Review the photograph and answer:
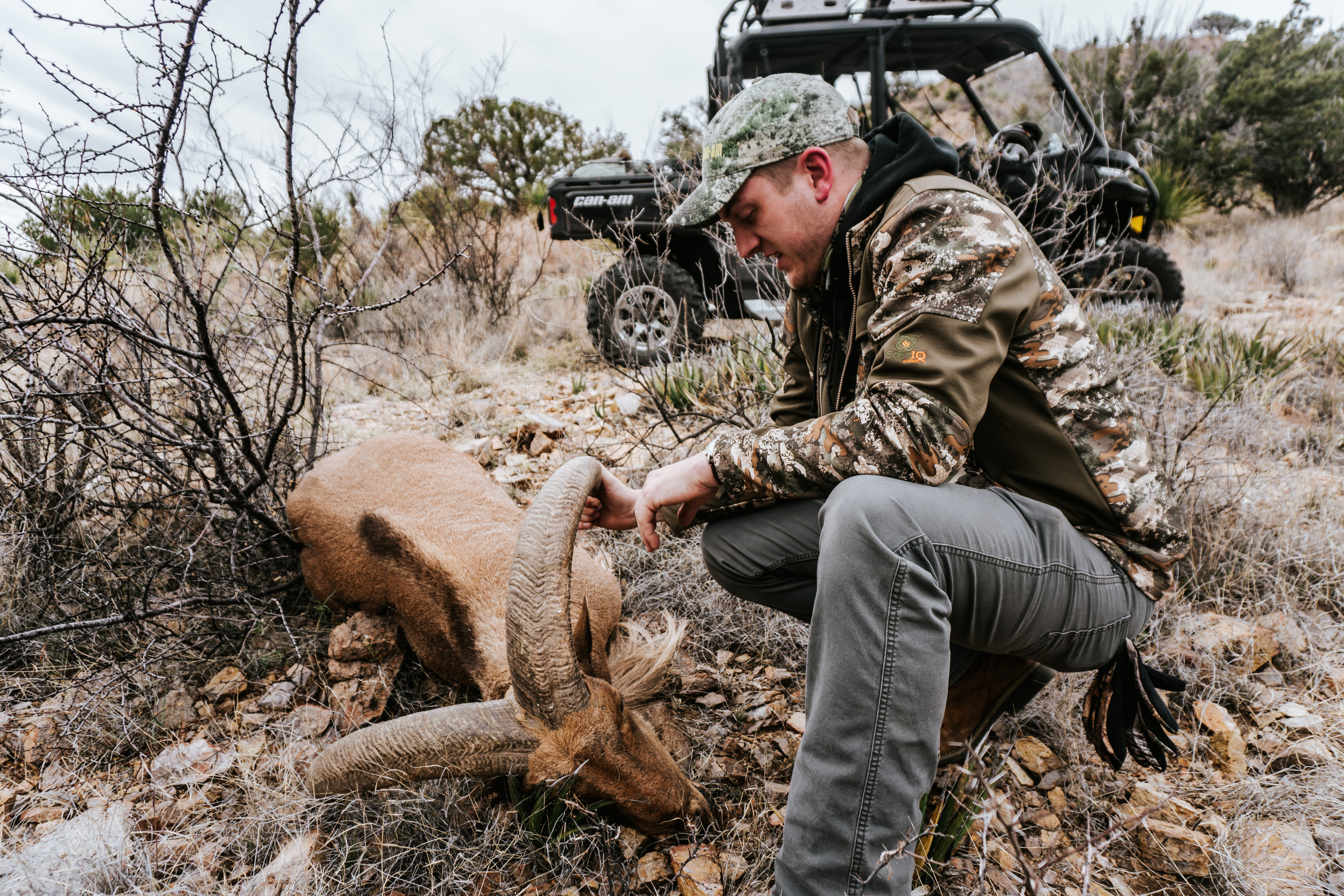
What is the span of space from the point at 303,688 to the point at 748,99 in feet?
8.19

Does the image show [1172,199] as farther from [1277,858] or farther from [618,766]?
[618,766]

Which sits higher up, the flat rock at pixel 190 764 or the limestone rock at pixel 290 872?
the flat rock at pixel 190 764

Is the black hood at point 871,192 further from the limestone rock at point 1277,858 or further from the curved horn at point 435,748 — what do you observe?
the limestone rock at point 1277,858

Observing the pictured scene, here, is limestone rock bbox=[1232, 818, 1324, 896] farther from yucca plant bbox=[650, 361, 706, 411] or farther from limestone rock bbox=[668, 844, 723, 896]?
yucca plant bbox=[650, 361, 706, 411]

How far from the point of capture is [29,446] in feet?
10.7

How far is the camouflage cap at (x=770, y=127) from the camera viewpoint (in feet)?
6.50

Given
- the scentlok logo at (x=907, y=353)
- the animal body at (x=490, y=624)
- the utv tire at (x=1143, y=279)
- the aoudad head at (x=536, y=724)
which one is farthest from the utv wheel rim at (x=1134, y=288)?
the aoudad head at (x=536, y=724)

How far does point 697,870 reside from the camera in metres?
1.94

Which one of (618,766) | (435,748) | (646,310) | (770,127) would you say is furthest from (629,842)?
(646,310)

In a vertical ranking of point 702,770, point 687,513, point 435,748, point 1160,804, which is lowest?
point 1160,804

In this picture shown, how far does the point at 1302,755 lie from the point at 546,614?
2.46 metres

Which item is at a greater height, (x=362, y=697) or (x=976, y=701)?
(x=362, y=697)

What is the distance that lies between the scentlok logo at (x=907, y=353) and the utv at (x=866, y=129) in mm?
2938

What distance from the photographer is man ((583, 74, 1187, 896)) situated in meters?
1.55
